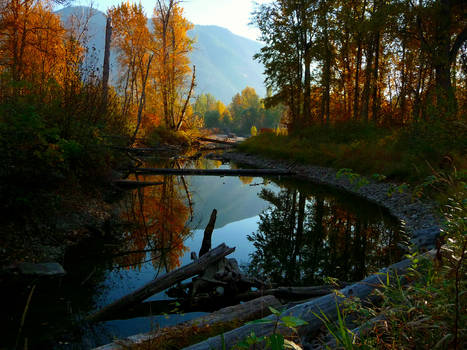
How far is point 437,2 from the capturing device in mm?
14484

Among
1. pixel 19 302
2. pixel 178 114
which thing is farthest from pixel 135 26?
pixel 19 302

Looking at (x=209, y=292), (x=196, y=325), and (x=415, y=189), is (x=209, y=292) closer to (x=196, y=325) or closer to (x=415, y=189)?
(x=196, y=325)

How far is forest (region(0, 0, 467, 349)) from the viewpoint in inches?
98.5

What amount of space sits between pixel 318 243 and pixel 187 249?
9.67 ft

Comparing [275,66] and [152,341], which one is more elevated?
[275,66]

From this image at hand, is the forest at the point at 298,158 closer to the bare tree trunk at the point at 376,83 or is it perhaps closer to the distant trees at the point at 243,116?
the bare tree trunk at the point at 376,83

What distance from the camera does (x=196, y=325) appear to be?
119 inches

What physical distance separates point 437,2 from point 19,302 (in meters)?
18.6

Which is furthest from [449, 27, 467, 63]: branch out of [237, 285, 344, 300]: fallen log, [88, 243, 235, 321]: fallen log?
[88, 243, 235, 321]: fallen log

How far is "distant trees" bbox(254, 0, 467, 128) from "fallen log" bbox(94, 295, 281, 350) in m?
13.1

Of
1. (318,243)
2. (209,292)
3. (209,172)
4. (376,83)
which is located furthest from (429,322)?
(376,83)

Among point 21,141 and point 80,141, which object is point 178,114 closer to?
point 80,141

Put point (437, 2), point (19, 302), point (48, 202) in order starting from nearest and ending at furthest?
point (19, 302) → point (48, 202) → point (437, 2)

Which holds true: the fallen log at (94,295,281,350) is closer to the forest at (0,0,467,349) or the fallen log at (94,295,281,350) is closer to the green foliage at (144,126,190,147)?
the forest at (0,0,467,349)
